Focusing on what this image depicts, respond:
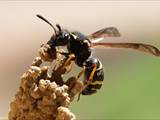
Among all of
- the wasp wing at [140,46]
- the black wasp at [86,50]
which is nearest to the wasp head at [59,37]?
the black wasp at [86,50]

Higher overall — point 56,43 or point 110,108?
point 56,43

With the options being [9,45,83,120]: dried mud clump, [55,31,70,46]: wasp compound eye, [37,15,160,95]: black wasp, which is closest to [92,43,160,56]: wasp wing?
[37,15,160,95]: black wasp

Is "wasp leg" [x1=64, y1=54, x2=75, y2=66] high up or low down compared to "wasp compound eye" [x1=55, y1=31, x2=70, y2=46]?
down

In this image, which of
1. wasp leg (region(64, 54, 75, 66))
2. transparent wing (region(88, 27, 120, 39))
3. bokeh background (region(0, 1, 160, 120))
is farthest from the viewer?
bokeh background (region(0, 1, 160, 120))

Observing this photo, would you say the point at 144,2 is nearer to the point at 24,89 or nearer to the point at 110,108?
the point at 110,108

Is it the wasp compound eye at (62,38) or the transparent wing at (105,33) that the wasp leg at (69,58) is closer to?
the wasp compound eye at (62,38)

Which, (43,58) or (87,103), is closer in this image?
(43,58)

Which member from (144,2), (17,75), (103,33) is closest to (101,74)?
(103,33)

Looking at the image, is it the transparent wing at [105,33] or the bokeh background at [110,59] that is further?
the bokeh background at [110,59]

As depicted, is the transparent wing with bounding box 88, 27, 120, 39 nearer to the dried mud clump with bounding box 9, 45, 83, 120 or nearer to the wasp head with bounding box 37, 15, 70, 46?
the wasp head with bounding box 37, 15, 70, 46

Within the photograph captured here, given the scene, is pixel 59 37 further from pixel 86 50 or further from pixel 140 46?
pixel 140 46

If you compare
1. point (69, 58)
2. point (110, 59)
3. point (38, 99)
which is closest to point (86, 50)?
point (69, 58)
